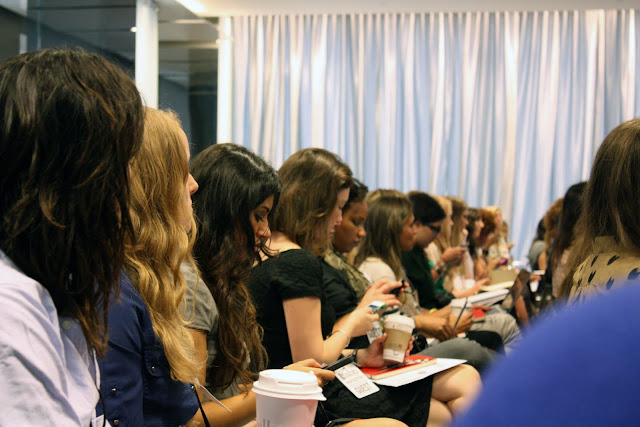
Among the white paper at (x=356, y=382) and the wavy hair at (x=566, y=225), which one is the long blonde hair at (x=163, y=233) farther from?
the wavy hair at (x=566, y=225)

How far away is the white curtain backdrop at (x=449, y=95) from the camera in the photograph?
734cm

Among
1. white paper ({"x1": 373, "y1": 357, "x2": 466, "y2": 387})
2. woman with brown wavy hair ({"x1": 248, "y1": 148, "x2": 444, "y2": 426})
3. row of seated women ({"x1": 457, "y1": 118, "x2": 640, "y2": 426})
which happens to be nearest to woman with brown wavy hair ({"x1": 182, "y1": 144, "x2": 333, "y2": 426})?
woman with brown wavy hair ({"x1": 248, "y1": 148, "x2": 444, "y2": 426})

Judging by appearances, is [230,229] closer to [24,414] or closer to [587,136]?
[24,414]

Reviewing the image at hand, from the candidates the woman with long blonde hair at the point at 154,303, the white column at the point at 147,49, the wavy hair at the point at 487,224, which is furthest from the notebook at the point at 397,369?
the wavy hair at the point at 487,224

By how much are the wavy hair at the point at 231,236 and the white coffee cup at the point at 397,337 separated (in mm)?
543

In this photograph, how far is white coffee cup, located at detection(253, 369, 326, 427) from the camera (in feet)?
4.71

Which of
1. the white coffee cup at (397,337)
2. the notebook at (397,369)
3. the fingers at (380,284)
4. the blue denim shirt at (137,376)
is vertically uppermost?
the blue denim shirt at (137,376)

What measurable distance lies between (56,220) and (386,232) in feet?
9.93

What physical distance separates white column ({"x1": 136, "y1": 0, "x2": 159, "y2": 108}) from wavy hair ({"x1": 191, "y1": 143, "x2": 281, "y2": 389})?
358 cm

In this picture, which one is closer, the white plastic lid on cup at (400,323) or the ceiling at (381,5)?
the white plastic lid on cup at (400,323)

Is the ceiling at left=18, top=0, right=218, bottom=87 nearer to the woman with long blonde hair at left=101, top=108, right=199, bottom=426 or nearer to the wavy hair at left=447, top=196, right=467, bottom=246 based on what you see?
the woman with long blonde hair at left=101, top=108, right=199, bottom=426

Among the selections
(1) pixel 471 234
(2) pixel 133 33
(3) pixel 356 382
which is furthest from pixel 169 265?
(1) pixel 471 234

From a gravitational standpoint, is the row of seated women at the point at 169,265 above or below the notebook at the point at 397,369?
above

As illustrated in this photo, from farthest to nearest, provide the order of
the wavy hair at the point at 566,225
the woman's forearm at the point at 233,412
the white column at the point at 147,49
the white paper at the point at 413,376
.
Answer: the white column at the point at 147,49 → the wavy hair at the point at 566,225 → the white paper at the point at 413,376 → the woman's forearm at the point at 233,412
